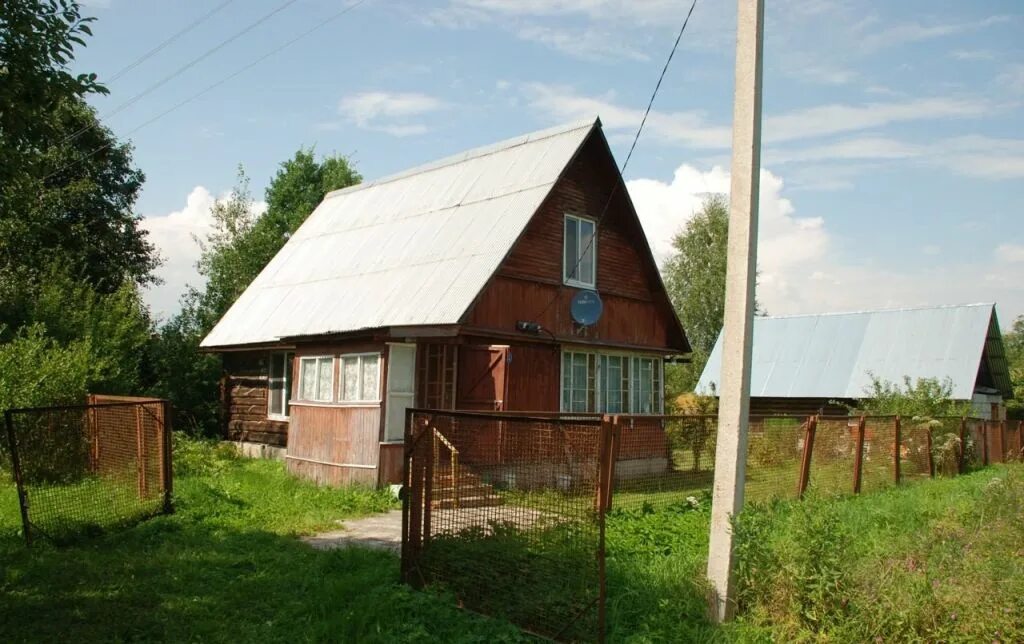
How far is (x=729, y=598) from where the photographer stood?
622cm

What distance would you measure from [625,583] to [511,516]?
3.94ft

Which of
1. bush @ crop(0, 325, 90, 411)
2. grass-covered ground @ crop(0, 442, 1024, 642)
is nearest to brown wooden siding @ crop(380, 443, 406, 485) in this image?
grass-covered ground @ crop(0, 442, 1024, 642)

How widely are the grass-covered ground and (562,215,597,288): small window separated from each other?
7.44 metres

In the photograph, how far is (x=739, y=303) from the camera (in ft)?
20.6

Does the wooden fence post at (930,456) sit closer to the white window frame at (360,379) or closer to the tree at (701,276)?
the white window frame at (360,379)

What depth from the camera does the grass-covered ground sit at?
5.60 meters

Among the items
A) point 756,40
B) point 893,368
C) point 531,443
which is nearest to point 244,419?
point 531,443

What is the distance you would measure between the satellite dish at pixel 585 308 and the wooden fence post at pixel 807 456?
5780 mm

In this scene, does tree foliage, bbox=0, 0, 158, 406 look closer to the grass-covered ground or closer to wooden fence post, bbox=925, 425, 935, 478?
the grass-covered ground

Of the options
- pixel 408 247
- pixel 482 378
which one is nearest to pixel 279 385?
pixel 408 247

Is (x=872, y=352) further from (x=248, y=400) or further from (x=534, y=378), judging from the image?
(x=248, y=400)

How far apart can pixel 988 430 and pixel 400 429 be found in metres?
14.7

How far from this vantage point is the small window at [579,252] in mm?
17219

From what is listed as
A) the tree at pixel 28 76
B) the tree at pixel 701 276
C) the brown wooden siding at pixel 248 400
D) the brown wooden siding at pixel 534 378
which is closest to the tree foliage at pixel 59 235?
the tree at pixel 28 76
